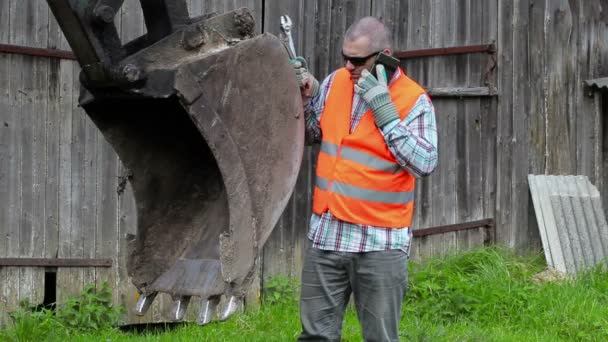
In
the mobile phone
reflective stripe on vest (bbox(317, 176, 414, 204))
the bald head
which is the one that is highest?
the bald head

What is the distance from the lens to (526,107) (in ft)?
27.2

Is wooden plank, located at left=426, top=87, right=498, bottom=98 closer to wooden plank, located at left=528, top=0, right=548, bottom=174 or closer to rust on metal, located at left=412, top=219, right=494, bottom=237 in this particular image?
wooden plank, located at left=528, top=0, right=548, bottom=174

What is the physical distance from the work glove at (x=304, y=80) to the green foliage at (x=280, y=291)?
2684 millimetres

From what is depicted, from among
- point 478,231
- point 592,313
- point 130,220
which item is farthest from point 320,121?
point 478,231

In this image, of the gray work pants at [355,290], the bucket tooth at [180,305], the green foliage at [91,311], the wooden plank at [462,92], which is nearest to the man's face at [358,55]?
the gray work pants at [355,290]

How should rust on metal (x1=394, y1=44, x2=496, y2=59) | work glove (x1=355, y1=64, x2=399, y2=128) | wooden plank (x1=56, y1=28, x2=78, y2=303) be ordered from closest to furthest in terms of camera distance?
work glove (x1=355, y1=64, x2=399, y2=128)
wooden plank (x1=56, y1=28, x2=78, y2=303)
rust on metal (x1=394, y1=44, x2=496, y2=59)

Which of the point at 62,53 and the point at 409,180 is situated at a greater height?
the point at 62,53

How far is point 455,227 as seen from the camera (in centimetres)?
790

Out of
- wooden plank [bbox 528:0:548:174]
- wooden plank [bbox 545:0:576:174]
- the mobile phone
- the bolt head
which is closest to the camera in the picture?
the bolt head

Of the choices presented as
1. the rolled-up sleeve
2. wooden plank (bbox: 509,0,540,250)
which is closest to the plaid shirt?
the rolled-up sleeve

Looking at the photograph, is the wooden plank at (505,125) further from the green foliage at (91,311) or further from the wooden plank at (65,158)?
the wooden plank at (65,158)

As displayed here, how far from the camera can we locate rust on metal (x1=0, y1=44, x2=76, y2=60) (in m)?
6.09

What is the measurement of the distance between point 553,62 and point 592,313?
255 cm

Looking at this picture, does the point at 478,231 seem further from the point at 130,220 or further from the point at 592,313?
the point at 130,220
